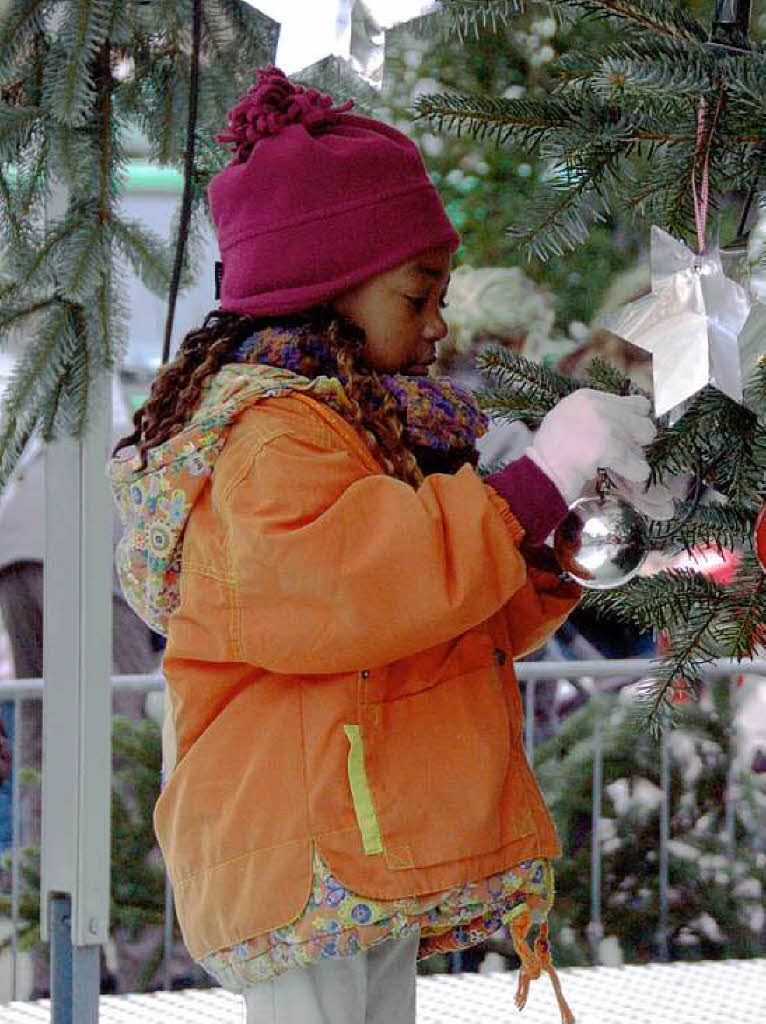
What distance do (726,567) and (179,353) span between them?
0.51 m

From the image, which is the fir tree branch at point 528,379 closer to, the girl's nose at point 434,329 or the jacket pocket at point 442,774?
the girl's nose at point 434,329

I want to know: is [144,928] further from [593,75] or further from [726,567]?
[593,75]

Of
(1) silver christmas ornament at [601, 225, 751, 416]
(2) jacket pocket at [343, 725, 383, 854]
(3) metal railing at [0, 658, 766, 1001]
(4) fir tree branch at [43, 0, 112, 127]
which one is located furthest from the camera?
(3) metal railing at [0, 658, 766, 1001]

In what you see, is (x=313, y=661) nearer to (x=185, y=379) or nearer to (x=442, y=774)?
(x=442, y=774)

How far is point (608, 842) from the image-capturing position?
11.1 feet

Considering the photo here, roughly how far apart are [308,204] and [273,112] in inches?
3.4

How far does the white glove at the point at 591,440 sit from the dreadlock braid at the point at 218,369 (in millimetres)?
144

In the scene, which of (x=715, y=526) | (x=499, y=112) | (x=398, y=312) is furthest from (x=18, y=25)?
(x=715, y=526)

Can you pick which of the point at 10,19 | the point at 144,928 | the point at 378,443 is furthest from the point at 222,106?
the point at 144,928

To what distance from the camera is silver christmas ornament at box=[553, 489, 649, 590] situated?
3.35 ft

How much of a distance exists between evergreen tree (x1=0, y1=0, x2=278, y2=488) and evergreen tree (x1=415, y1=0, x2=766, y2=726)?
0.50 m

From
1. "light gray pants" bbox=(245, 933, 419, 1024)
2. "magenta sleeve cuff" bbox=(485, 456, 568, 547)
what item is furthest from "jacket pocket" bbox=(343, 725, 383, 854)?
"magenta sleeve cuff" bbox=(485, 456, 568, 547)

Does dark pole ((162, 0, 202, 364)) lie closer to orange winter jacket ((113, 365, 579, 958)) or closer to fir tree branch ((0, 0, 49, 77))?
fir tree branch ((0, 0, 49, 77))

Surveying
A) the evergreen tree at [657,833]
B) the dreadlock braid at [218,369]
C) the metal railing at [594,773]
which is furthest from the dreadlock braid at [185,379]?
the evergreen tree at [657,833]
